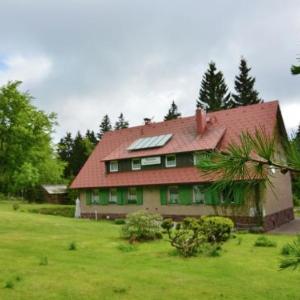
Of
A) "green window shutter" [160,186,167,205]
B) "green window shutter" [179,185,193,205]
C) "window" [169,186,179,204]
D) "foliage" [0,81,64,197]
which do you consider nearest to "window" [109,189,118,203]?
"green window shutter" [160,186,167,205]

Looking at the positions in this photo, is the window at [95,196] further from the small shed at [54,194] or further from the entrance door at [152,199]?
the small shed at [54,194]

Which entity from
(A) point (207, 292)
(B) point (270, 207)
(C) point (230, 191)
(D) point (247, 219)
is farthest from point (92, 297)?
(B) point (270, 207)

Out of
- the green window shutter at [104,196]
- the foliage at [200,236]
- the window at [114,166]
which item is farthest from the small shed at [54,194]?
the foliage at [200,236]

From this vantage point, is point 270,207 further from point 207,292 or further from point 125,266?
point 207,292

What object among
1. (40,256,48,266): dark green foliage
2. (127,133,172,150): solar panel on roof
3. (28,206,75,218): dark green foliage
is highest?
(127,133,172,150): solar panel on roof

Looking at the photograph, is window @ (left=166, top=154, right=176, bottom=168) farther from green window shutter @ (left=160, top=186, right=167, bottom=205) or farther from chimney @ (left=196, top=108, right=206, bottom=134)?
chimney @ (left=196, top=108, right=206, bottom=134)

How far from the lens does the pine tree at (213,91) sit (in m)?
61.5

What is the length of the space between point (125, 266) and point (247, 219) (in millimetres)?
14293

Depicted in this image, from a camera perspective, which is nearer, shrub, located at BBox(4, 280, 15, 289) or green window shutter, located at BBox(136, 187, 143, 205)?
shrub, located at BBox(4, 280, 15, 289)

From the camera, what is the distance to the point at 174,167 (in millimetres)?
29719

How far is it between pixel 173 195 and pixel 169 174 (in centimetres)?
159

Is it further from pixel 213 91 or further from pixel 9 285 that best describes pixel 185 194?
pixel 213 91

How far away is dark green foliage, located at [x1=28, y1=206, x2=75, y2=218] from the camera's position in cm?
3769

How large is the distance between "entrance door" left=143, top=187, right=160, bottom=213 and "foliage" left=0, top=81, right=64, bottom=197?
16.2 metres
